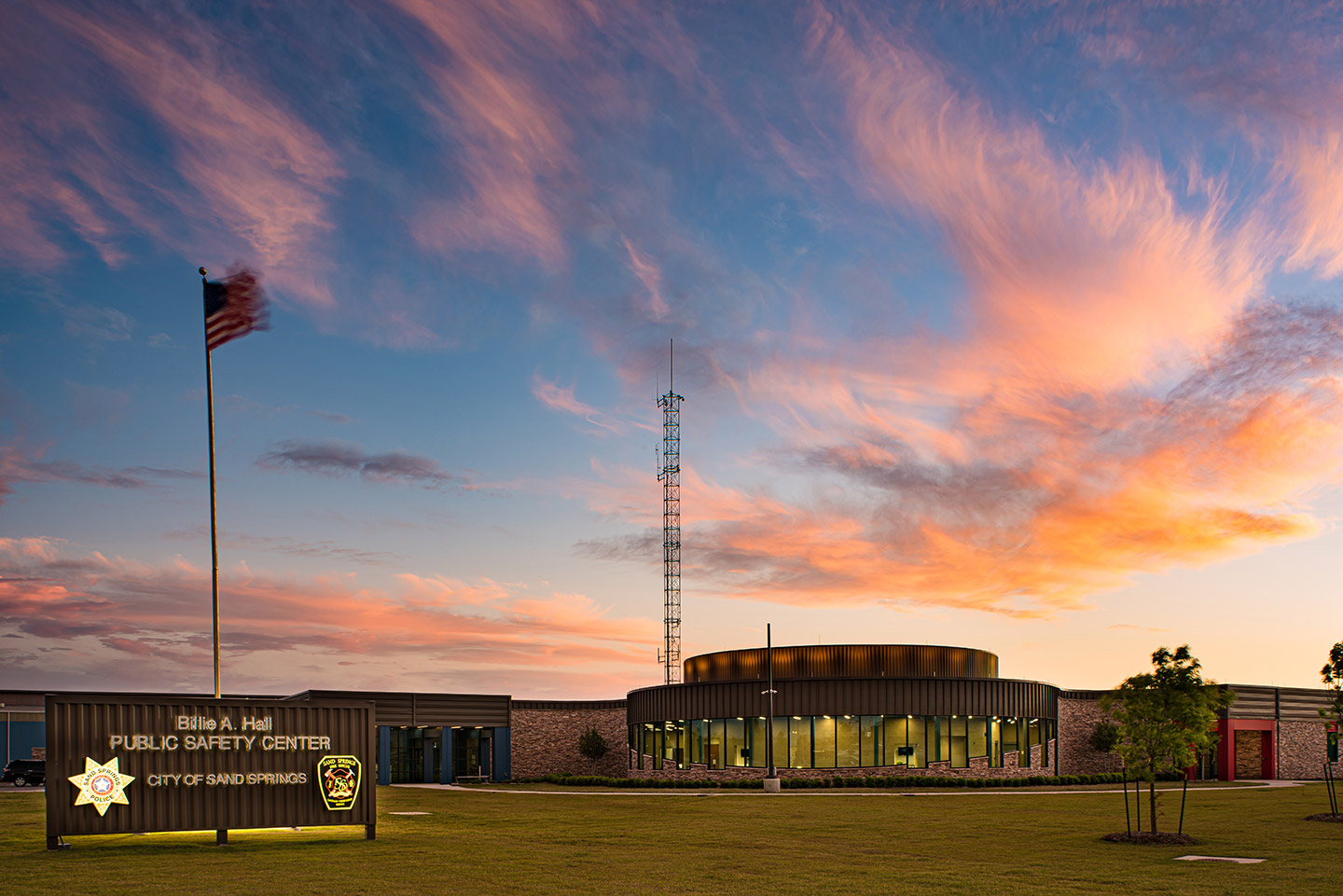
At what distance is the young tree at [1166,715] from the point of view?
23422 millimetres

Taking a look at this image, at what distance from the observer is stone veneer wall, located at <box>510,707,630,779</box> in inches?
2633

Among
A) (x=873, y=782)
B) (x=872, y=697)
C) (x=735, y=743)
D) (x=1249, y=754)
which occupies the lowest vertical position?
(x=1249, y=754)

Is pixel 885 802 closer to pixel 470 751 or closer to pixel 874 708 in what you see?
pixel 874 708

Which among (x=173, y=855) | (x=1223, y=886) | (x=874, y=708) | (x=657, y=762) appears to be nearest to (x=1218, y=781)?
(x=874, y=708)

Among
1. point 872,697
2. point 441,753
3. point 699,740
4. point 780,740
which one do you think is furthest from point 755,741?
point 441,753

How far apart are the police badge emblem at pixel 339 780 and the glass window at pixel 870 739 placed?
115 ft

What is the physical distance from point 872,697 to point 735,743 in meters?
7.53

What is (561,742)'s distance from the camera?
223 feet

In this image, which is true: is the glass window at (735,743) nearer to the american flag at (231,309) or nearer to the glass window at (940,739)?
the glass window at (940,739)

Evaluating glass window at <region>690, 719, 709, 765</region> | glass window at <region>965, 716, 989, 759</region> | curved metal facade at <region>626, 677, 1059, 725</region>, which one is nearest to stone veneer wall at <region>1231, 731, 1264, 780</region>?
curved metal facade at <region>626, 677, 1059, 725</region>

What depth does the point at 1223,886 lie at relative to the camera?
1584 cm

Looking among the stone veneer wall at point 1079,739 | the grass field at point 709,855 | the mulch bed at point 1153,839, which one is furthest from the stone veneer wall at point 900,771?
the mulch bed at point 1153,839

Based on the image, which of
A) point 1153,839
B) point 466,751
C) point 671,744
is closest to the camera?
point 1153,839

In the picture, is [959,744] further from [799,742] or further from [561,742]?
[561,742]
